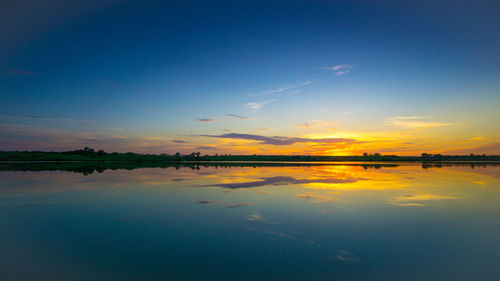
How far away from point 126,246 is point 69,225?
4.02 m

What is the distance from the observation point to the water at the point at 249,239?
6047mm

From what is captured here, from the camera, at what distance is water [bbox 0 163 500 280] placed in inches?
238

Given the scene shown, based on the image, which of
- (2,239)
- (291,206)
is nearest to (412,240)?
(291,206)

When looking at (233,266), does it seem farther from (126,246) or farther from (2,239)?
(2,239)

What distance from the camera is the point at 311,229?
30.0 ft

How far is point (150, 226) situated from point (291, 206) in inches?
270

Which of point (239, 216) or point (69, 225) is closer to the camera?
point (69, 225)

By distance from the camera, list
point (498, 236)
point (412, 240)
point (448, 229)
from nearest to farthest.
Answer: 1. point (412, 240)
2. point (498, 236)
3. point (448, 229)

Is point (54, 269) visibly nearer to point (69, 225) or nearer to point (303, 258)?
point (69, 225)

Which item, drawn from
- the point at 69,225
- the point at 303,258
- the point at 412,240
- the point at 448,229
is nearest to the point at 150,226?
the point at 69,225

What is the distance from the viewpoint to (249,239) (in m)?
8.10

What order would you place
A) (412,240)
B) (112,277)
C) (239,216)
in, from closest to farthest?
1. (112,277)
2. (412,240)
3. (239,216)

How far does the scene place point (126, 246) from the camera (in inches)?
298

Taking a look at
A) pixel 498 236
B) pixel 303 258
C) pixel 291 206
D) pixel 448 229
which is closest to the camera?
pixel 303 258
